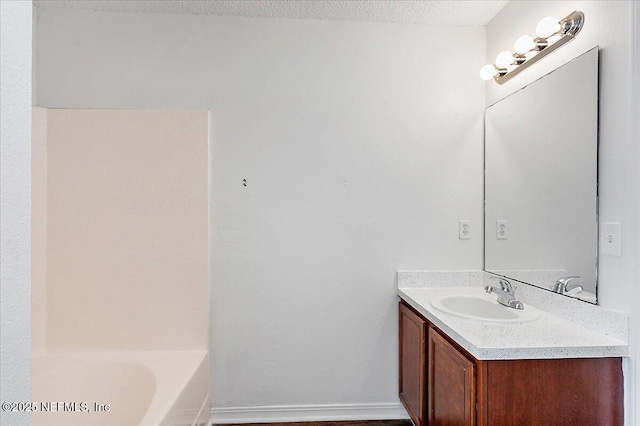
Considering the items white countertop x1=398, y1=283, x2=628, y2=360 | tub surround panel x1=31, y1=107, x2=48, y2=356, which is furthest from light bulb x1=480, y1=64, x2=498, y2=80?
tub surround panel x1=31, y1=107, x2=48, y2=356

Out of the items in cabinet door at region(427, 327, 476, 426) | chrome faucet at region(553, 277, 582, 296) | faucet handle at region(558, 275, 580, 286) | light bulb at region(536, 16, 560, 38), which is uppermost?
light bulb at region(536, 16, 560, 38)

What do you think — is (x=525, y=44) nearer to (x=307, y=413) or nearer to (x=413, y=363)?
(x=413, y=363)

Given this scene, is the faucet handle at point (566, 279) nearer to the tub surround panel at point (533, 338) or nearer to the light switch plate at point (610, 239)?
the tub surround panel at point (533, 338)

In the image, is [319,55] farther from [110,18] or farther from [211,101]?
[110,18]

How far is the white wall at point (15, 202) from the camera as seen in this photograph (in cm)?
65

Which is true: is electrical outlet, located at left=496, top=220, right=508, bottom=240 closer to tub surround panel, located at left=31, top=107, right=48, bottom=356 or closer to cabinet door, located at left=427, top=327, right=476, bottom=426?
cabinet door, located at left=427, top=327, right=476, bottom=426

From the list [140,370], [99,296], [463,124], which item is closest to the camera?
[140,370]

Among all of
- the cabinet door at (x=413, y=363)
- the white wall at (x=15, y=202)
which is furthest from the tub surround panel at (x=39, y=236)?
the cabinet door at (x=413, y=363)

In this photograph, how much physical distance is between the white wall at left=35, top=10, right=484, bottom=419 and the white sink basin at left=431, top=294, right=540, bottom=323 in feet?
0.92

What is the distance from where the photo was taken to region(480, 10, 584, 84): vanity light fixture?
171cm

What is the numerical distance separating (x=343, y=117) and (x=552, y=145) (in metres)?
1.15

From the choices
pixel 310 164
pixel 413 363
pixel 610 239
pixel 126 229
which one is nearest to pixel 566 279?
pixel 610 239

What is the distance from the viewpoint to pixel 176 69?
7.77 ft

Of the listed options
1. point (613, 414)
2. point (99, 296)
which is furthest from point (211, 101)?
point (613, 414)
